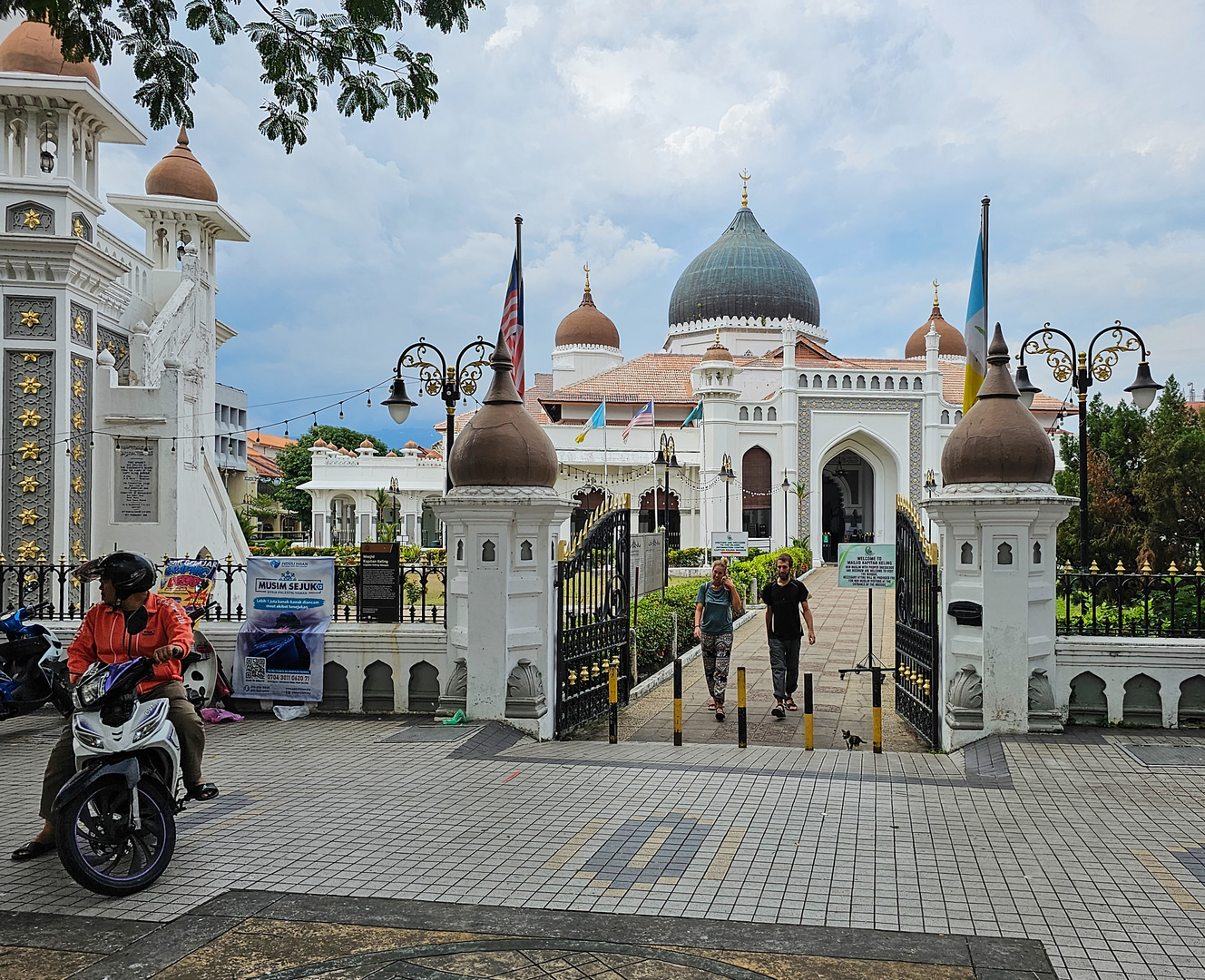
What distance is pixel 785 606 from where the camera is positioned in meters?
9.27

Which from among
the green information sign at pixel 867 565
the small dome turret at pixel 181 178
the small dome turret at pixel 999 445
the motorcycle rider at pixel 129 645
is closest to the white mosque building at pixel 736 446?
the small dome turret at pixel 181 178

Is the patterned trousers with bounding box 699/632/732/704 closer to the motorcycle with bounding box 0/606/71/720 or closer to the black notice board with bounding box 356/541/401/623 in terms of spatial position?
the black notice board with bounding box 356/541/401/623

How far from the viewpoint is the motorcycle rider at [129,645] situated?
16.1 feet

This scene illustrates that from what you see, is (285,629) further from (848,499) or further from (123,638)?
(848,499)

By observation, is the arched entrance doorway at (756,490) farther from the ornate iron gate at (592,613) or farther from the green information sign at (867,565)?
the ornate iron gate at (592,613)

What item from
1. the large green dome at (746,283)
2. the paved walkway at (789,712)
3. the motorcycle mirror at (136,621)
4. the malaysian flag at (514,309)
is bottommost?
the paved walkway at (789,712)

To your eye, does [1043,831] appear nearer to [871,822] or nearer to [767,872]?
[871,822]

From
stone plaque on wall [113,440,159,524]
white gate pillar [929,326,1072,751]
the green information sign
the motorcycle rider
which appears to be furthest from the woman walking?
stone plaque on wall [113,440,159,524]

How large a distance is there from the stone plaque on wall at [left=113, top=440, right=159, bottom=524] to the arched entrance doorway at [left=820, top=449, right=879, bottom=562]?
32.5 metres

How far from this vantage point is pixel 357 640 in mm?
8656

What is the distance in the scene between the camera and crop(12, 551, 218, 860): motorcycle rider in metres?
4.89

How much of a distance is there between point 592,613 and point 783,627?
1.87m

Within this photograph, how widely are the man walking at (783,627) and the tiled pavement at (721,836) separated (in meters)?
1.71

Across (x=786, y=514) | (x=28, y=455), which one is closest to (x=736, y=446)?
(x=786, y=514)
